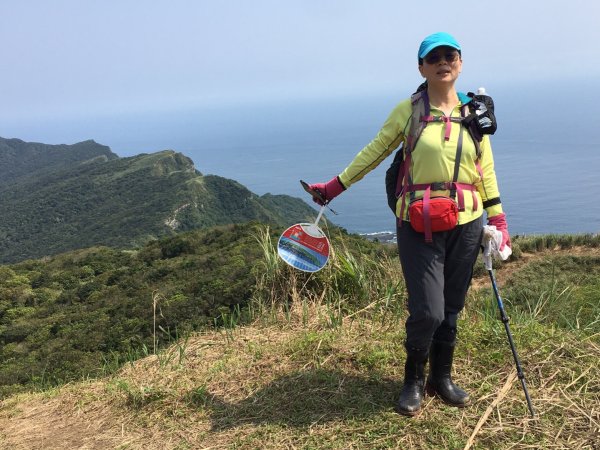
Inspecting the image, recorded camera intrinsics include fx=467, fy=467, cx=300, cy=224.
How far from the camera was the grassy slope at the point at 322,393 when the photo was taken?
2.19 meters

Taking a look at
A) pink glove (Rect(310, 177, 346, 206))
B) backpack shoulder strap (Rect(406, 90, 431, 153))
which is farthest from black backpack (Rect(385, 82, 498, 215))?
pink glove (Rect(310, 177, 346, 206))

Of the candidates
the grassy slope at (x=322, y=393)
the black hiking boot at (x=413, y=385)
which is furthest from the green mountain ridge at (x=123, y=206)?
the black hiking boot at (x=413, y=385)

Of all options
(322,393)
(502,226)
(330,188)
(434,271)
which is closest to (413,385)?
(322,393)

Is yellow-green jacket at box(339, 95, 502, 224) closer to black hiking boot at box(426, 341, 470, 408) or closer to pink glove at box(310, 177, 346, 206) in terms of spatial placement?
pink glove at box(310, 177, 346, 206)

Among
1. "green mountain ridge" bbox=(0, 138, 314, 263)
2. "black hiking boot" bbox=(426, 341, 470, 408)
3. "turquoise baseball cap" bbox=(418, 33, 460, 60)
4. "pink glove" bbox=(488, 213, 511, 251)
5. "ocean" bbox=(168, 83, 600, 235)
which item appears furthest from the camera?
"ocean" bbox=(168, 83, 600, 235)

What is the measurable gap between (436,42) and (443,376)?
1640mm

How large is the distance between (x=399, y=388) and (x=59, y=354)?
1509cm

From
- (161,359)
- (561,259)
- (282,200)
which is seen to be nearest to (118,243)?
(282,200)

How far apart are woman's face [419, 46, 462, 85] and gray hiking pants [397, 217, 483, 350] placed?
685 millimetres

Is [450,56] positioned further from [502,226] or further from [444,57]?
[502,226]

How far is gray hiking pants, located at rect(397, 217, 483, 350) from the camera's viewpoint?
2.14m

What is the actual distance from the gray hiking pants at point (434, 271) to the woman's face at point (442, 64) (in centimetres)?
69

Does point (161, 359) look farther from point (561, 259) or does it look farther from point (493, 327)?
point (561, 259)

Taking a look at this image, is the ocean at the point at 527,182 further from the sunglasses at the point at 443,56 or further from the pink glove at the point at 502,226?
the sunglasses at the point at 443,56
